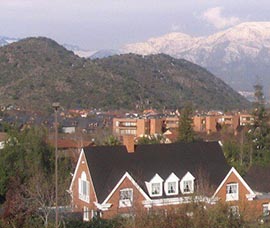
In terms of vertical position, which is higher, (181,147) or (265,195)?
(181,147)

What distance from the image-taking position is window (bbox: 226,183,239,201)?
97.9 ft

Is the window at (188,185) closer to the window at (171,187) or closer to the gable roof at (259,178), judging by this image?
the window at (171,187)

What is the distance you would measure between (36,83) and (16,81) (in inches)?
295

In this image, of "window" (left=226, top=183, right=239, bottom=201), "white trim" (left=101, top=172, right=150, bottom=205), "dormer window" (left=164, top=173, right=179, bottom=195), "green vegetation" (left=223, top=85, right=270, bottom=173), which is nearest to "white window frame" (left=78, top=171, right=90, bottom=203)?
"white trim" (left=101, top=172, right=150, bottom=205)

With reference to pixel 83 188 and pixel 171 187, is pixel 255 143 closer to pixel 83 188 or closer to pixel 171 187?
pixel 171 187

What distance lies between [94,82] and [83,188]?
4306 inches

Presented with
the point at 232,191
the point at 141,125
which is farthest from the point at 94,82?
the point at 232,191

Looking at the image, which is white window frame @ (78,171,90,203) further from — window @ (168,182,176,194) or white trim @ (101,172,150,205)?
window @ (168,182,176,194)

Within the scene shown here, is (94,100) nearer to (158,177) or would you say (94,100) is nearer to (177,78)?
(177,78)

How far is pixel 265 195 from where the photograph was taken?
108 ft

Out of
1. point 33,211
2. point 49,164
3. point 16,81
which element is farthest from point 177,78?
point 33,211

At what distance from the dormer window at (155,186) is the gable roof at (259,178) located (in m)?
7.81

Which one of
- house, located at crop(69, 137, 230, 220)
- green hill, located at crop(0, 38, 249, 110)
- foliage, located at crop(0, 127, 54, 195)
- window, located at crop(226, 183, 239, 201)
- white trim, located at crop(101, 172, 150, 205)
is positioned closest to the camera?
white trim, located at crop(101, 172, 150, 205)

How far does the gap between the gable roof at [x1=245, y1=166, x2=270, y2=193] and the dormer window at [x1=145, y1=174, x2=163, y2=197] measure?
781cm
